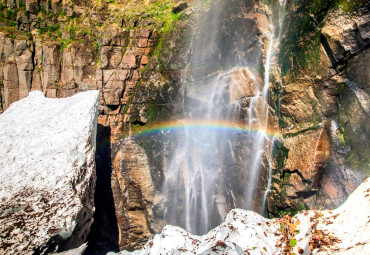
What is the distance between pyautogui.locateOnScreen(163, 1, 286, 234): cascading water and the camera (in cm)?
977

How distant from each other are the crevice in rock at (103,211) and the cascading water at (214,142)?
10.8ft

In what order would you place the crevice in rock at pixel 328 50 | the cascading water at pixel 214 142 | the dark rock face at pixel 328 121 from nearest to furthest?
the dark rock face at pixel 328 121 < the crevice in rock at pixel 328 50 < the cascading water at pixel 214 142

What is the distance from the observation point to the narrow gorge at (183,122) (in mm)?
6438

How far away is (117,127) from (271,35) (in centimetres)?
933

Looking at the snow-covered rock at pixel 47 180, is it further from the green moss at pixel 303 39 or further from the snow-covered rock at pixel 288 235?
the green moss at pixel 303 39

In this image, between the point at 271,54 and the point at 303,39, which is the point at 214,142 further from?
the point at 303,39

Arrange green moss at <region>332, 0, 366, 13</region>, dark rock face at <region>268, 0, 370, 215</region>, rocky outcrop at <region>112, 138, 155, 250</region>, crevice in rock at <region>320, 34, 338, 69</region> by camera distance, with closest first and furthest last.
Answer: green moss at <region>332, 0, 366, 13</region>, dark rock face at <region>268, 0, 370, 215</region>, crevice in rock at <region>320, 34, 338, 69</region>, rocky outcrop at <region>112, 138, 155, 250</region>

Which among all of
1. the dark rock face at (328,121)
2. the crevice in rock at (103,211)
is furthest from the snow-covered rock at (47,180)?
the dark rock face at (328,121)

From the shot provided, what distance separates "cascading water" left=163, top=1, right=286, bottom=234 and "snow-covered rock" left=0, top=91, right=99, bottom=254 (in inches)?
194

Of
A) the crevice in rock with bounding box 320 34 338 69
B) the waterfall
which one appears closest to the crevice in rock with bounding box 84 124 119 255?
the waterfall

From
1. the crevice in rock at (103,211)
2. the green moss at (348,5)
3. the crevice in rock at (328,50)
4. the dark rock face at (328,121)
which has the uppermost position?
the green moss at (348,5)

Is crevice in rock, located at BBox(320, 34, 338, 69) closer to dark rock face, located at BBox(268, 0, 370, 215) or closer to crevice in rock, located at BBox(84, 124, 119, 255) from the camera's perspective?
dark rock face, located at BBox(268, 0, 370, 215)

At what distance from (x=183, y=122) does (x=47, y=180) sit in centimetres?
686

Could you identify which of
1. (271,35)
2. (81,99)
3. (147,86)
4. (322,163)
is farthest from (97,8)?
(322,163)
